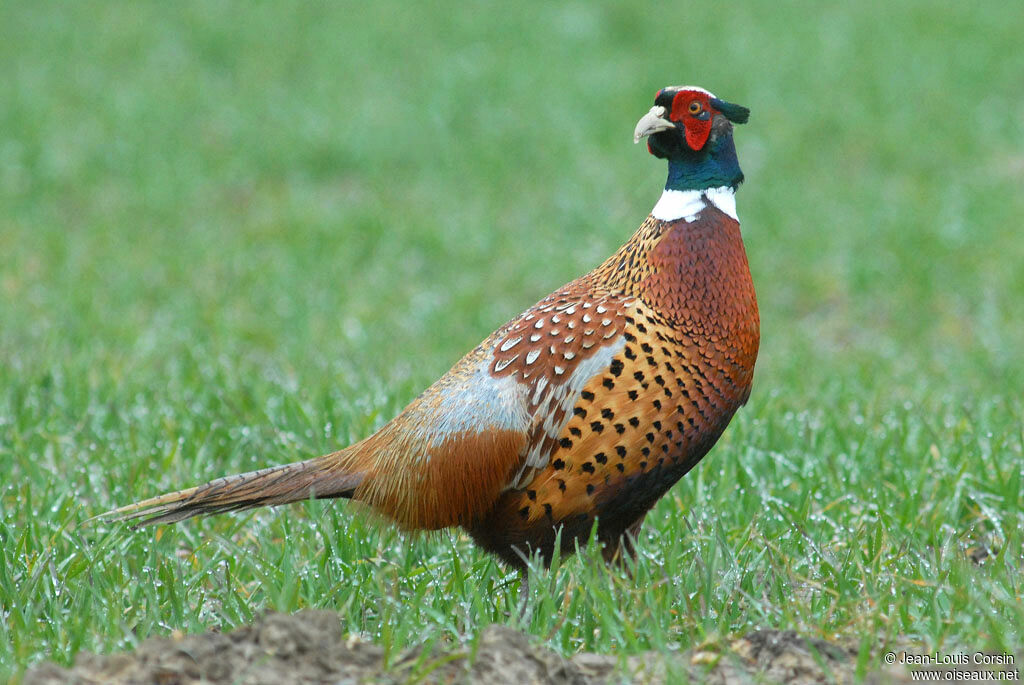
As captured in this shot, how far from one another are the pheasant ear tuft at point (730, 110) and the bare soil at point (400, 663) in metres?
1.39

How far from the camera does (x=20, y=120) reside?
33.4 feet

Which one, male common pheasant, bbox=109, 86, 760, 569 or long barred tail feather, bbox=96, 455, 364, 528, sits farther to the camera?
long barred tail feather, bbox=96, 455, 364, 528

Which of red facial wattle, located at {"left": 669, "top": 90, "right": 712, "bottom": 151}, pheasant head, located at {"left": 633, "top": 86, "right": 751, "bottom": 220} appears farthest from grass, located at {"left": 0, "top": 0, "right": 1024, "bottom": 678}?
red facial wattle, located at {"left": 669, "top": 90, "right": 712, "bottom": 151}

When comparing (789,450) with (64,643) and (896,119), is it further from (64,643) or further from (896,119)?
(896,119)

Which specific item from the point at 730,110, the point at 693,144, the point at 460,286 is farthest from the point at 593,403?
the point at 460,286

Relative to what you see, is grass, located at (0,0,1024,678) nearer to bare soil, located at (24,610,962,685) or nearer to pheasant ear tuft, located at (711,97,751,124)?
bare soil, located at (24,610,962,685)

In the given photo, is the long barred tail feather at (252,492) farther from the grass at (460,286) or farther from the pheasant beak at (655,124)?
the pheasant beak at (655,124)

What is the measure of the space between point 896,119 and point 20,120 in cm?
754

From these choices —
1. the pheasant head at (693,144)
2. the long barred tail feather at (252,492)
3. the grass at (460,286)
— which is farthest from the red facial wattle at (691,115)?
the long barred tail feather at (252,492)

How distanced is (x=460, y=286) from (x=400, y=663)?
16.4ft

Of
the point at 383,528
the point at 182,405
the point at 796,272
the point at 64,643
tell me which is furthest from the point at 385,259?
the point at 64,643

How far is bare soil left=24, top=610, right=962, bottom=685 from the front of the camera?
2336mm

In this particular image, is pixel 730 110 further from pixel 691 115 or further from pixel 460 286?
pixel 460 286

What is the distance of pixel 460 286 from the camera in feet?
24.3
